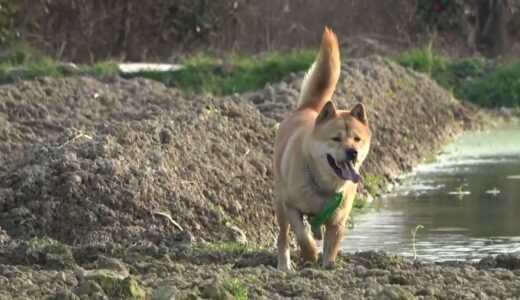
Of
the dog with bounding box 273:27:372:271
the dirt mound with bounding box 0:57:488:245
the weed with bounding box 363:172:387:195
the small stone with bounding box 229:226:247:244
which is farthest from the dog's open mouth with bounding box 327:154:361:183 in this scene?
the weed with bounding box 363:172:387:195

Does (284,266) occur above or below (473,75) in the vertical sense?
above

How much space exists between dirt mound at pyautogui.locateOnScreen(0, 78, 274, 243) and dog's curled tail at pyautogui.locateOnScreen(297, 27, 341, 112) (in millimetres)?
1146

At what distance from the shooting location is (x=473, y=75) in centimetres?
2619

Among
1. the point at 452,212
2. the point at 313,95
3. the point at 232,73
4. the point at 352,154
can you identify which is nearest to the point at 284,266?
the point at 352,154

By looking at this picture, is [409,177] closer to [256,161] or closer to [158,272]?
[256,161]

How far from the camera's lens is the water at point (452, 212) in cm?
1107

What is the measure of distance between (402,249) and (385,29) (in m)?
21.5

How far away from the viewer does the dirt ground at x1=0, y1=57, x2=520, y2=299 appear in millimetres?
7652

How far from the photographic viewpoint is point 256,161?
13.2 m

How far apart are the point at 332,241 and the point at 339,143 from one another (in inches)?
24.8

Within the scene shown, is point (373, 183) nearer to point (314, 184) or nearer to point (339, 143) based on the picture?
point (314, 184)

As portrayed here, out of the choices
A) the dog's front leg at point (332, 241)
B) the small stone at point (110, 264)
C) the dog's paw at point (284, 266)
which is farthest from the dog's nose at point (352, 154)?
the small stone at point (110, 264)

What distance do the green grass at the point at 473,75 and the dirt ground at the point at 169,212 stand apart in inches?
273

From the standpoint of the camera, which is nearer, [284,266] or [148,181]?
[284,266]
